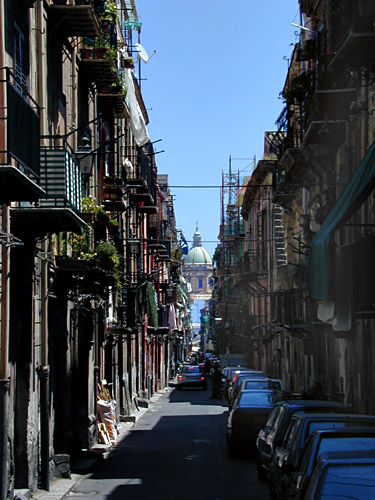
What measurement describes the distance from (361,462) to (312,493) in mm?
473

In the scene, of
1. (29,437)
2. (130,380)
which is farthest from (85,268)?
(130,380)

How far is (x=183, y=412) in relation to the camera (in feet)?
122

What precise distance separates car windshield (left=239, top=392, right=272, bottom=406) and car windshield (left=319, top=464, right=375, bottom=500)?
46.0ft

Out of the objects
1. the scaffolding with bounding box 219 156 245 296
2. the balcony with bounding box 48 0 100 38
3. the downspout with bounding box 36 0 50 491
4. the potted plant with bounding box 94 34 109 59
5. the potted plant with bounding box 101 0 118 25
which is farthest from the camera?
the scaffolding with bounding box 219 156 245 296

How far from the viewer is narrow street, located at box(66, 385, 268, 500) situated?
15.8m

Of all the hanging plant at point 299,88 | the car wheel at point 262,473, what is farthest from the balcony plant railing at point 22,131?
the hanging plant at point 299,88

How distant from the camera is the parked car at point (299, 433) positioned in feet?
39.0

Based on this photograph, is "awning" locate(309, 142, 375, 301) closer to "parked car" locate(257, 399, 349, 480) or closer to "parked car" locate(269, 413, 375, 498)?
"parked car" locate(257, 399, 349, 480)

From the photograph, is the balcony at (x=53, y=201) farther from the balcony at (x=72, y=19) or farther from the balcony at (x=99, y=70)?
the balcony at (x=99, y=70)

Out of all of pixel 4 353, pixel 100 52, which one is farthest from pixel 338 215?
pixel 100 52

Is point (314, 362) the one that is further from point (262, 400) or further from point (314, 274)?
point (314, 274)

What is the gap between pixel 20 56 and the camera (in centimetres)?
1466

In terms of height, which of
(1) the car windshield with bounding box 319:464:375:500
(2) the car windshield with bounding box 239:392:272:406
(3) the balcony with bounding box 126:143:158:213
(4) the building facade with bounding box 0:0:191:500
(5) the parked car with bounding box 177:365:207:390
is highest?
(3) the balcony with bounding box 126:143:158:213

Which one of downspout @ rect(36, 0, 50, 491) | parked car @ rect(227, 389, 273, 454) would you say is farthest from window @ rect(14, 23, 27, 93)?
parked car @ rect(227, 389, 273, 454)
